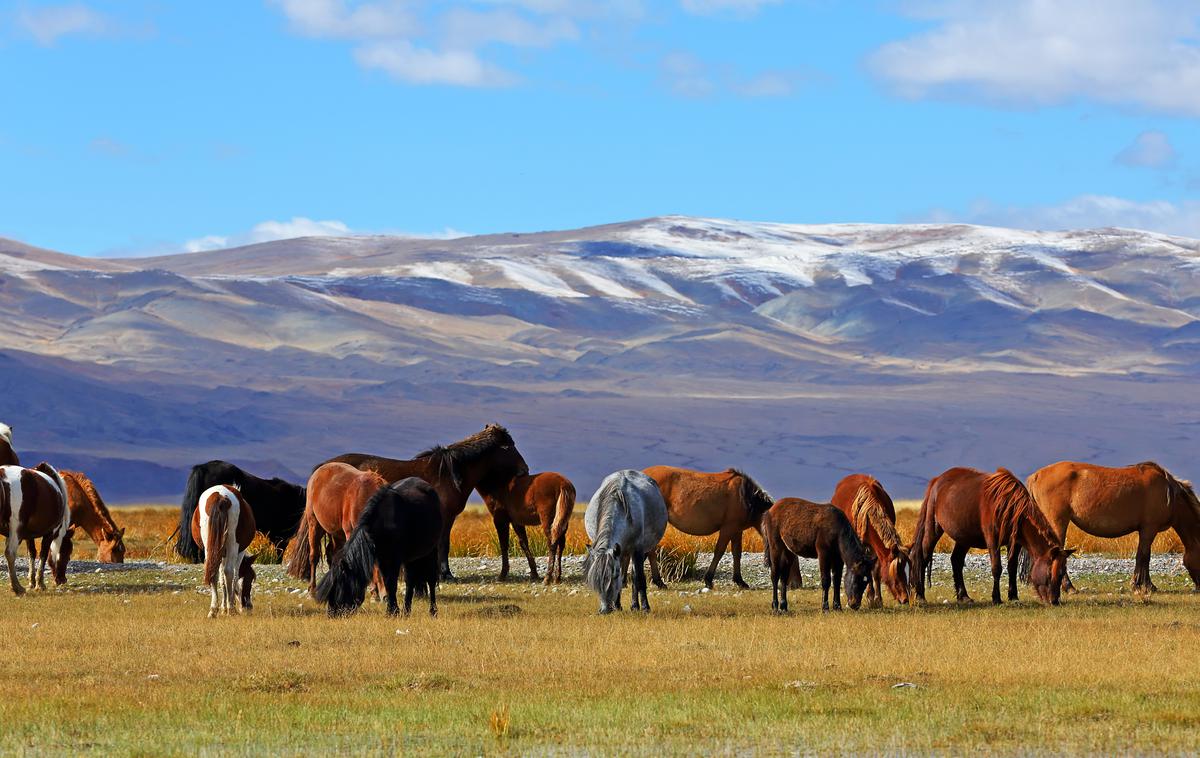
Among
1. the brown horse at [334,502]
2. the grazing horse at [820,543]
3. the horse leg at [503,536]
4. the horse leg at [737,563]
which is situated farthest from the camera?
the horse leg at [503,536]

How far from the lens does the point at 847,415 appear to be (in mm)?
183375

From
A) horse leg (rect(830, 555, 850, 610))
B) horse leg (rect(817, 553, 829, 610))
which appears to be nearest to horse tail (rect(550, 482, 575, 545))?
horse leg (rect(830, 555, 850, 610))

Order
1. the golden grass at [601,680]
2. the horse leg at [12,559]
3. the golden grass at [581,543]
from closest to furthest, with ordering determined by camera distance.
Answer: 1. the golden grass at [601,680]
2. the horse leg at [12,559]
3. the golden grass at [581,543]

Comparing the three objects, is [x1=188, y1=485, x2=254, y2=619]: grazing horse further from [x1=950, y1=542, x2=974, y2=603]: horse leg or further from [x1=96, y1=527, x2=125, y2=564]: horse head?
[x1=96, y1=527, x2=125, y2=564]: horse head

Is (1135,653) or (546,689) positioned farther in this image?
(1135,653)

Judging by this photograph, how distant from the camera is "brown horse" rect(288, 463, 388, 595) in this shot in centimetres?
2112

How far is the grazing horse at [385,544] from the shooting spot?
1928 centimetres

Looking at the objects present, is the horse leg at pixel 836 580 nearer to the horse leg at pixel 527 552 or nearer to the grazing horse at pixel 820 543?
the grazing horse at pixel 820 543

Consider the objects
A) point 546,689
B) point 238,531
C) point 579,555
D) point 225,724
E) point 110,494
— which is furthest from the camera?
point 110,494

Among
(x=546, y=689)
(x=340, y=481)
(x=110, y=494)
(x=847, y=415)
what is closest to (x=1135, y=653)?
(x=546, y=689)

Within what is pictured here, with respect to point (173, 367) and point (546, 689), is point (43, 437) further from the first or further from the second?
point (546, 689)

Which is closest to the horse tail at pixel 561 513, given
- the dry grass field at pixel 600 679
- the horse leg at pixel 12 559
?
the dry grass field at pixel 600 679

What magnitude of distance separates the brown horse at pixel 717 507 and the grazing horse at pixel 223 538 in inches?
257

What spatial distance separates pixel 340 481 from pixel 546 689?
8216mm
